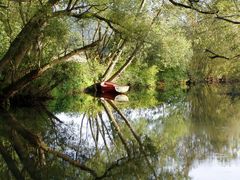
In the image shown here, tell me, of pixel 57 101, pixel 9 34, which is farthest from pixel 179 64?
pixel 9 34

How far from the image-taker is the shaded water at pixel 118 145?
915cm

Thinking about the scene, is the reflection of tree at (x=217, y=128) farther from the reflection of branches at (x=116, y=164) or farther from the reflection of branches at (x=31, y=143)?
the reflection of branches at (x=31, y=143)

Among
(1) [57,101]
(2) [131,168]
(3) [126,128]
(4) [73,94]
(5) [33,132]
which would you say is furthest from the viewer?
(4) [73,94]

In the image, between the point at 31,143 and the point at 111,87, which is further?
the point at 111,87

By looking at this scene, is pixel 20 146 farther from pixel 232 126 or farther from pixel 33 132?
pixel 232 126

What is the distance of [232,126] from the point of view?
15.9m

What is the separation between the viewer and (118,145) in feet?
40.4

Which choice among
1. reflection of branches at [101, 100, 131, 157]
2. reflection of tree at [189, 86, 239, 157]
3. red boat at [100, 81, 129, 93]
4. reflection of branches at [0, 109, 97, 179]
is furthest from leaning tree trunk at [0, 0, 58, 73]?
red boat at [100, 81, 129, 93]

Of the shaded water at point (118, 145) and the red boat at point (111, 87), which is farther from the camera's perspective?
the red boat at point (111, 87)

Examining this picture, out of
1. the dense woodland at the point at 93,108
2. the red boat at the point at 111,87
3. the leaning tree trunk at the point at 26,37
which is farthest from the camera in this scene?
the red boat at the point at 111,87

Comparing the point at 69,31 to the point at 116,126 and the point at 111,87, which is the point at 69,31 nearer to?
the point at 116,126

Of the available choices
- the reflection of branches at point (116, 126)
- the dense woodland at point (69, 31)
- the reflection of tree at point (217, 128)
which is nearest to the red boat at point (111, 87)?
the dense woodland at point (69, 31)

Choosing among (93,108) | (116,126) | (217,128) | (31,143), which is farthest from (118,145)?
(93,108)

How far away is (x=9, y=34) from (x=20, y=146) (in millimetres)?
10228
